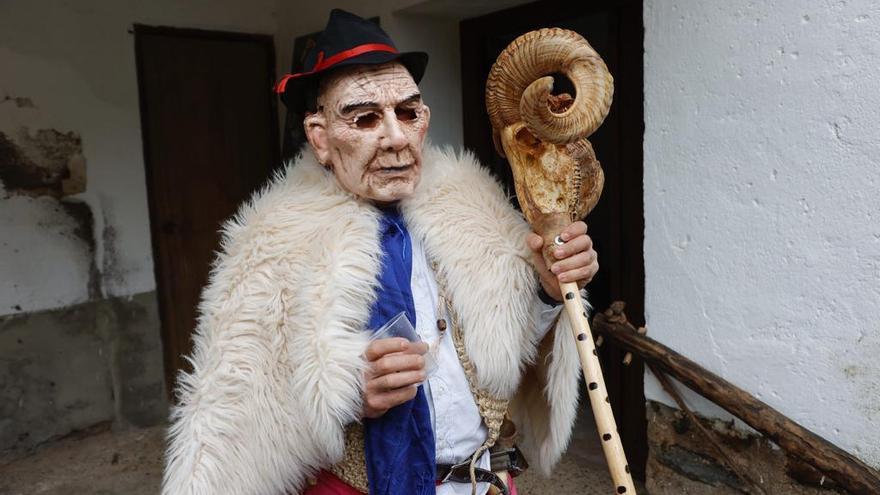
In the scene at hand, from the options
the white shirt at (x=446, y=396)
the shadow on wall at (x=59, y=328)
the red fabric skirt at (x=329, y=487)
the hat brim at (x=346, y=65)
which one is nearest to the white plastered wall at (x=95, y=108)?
the shadow on wall at (x=59, y=328)

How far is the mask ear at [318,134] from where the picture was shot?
1653mm

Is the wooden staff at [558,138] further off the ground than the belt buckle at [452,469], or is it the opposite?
the wooden staff at [558,138]

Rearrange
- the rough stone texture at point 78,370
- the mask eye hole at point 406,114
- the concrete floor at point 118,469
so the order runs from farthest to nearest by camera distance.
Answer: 1. the rough stone texture at point 78,370
2. the concrete floor at point 118,469
3. the mask eye hole at point 406,114

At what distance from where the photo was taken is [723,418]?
255cm

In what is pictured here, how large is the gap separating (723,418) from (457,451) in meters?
1.40

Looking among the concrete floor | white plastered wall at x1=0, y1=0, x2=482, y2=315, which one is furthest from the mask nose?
the concrete floor

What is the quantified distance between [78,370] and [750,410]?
3.68 metres

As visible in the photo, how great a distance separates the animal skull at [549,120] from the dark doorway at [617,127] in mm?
1286

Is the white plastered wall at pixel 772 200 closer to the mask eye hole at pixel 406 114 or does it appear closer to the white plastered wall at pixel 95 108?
the mask eye hole at pixel 406 114

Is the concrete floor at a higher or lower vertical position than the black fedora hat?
lower

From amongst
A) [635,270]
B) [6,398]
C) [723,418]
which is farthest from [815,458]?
[6,398]

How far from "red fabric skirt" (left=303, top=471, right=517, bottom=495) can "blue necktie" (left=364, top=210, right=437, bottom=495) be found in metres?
0.11

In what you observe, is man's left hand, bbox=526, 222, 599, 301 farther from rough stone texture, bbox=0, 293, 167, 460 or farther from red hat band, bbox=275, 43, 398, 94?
rough stone texture, bbox=0, 293, 167, 460

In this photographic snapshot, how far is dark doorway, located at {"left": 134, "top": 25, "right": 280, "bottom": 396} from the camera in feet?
14.0
